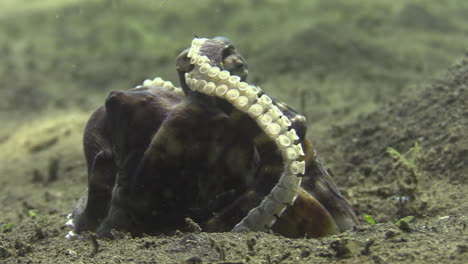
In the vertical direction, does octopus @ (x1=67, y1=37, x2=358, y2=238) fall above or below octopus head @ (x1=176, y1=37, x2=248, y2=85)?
below

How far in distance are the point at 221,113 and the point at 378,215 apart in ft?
5.29

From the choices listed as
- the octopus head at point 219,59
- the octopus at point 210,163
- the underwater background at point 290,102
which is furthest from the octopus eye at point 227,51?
the underwater background at point 290,102

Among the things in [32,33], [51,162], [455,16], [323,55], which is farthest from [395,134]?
[32,33]

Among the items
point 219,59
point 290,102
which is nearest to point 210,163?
point 219,59

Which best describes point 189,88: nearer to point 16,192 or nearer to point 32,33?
point 16,192

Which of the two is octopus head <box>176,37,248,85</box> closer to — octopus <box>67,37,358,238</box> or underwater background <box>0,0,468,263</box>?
octopus <box>67,37,358,238</box>

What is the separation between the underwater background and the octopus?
11.2 inches

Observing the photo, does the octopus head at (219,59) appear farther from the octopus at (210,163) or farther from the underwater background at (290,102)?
the underwater background at (290,102)

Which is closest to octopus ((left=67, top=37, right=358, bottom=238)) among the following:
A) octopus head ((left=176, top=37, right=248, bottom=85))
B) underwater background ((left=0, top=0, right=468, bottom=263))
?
octopus head ((left=176, top=37, right=248, bottom=85))

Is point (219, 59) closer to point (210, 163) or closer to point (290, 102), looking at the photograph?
point (210, 163)

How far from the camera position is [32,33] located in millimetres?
11852

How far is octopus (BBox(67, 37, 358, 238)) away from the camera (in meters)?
2.59

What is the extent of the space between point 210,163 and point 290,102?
16.9 ft

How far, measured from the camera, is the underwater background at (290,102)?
2252 mm
